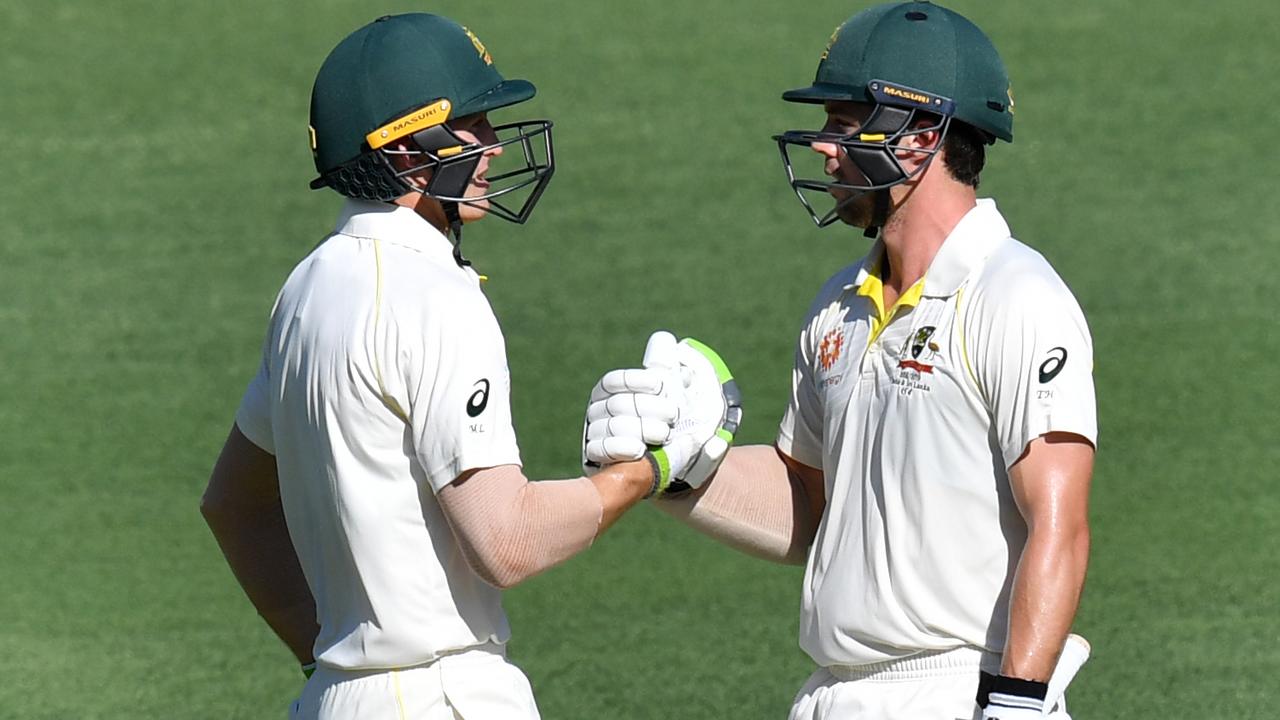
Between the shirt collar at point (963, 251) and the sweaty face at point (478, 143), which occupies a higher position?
the sweaty face at point (478, 143)

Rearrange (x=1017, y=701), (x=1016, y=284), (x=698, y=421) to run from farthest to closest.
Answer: (x=698, y=421), (x=1016, y=284), (x=1017, y=701)

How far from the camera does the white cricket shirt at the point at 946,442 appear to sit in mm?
3795

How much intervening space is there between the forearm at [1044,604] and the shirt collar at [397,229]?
1.41 m

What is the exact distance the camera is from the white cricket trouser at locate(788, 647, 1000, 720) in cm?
386

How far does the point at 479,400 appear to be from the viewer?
145 inches

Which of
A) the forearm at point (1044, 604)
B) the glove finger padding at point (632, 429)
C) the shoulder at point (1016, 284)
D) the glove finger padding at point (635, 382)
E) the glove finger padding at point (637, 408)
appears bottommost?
the forearm at point (1044, 604)

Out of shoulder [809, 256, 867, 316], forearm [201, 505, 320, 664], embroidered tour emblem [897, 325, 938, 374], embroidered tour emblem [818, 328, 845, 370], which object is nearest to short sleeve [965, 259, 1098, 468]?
embroidered tour emblem [897, 325, 938, 374]

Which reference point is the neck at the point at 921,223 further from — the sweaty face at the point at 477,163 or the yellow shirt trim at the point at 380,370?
the yellow shirt trim at the point at 380,370

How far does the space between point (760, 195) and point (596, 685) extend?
14.7 ft

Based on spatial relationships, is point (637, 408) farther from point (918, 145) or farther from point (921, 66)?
point (921, 66)

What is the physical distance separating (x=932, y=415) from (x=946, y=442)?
2.6 inches

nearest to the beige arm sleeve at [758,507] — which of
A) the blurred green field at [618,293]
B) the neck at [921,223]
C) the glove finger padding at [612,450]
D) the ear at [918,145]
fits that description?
the glove finger padding at [612,450]

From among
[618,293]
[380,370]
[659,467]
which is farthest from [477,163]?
[618,293]

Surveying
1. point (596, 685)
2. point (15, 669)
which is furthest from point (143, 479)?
point (596, 685)
